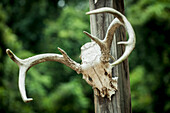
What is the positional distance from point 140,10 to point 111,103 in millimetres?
2864

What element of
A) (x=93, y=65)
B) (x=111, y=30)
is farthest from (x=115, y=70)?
(x=111, y=30)

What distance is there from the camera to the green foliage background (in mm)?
3176

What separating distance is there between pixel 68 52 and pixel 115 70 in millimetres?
3406

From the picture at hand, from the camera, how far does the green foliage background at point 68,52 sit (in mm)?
3176

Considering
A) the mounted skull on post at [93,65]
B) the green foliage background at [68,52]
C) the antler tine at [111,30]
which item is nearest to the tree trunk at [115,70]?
the mounted skull on post at [93,65]

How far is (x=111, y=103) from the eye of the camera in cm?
109

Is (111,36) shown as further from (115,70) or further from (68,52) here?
(68,52)

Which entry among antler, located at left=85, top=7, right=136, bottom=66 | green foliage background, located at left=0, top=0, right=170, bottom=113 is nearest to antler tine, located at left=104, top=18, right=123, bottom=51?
antler, located at left=85, top=7, right=136, bottom=66

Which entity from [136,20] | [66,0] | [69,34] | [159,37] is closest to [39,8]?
[66,0]

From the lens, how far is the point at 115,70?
3.65 ft

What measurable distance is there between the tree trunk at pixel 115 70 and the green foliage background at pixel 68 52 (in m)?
2.10

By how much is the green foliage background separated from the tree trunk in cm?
210

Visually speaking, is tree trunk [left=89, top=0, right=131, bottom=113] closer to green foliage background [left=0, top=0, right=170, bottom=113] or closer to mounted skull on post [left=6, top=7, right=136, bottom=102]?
mounted skull on post [left=6, top=7, right=136, bottom=102]

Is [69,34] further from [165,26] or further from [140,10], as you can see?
[165,26]
